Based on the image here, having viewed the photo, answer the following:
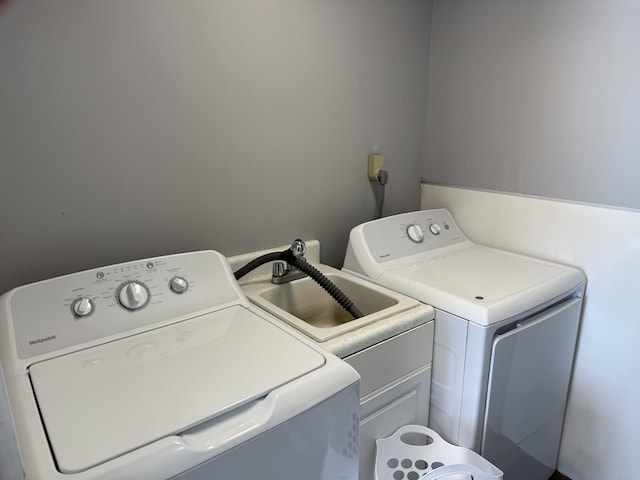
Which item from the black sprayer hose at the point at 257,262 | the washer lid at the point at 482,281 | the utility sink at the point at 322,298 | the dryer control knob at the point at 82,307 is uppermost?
the dryer control knob at the point at 82,307

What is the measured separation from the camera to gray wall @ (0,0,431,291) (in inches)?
40.9

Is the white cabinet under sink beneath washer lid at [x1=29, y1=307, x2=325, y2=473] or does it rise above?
beneath

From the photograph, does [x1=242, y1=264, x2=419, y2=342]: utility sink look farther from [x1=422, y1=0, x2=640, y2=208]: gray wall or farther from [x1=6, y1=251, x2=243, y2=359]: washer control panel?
[x1=422, y1=0, x2=640, y2=208]: gray wall

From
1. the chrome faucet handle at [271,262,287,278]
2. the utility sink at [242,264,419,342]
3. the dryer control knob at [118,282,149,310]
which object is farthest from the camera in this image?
the chrome faucet handle at [271,262,287,278]

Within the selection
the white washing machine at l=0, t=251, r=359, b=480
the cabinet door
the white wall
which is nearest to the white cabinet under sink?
the cabinet door

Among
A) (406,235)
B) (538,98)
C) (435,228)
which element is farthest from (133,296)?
(538,98)

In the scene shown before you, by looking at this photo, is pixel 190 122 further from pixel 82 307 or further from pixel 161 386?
pixel 161 386

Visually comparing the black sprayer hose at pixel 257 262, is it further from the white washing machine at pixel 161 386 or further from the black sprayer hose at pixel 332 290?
the white washing machine at pixel 161 386

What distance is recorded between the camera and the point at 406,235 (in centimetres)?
162

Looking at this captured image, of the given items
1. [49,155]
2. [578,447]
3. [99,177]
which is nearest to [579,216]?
[578,447]

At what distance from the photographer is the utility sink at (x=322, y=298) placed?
1299mm

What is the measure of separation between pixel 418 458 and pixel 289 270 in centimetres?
66

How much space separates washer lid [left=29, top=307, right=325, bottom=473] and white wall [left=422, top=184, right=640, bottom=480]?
1071mm

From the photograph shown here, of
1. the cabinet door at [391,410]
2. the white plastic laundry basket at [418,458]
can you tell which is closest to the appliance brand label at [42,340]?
the cabinet door at [391,410]
